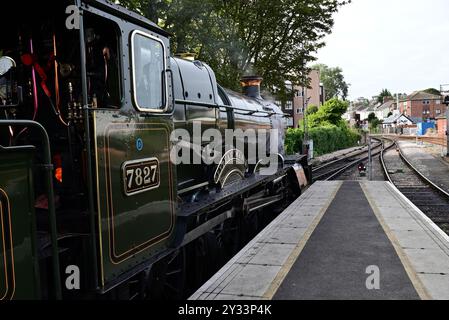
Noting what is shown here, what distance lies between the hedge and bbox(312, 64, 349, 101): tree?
66.8 meters

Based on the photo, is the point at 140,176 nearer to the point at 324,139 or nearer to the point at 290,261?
the point at 290,261

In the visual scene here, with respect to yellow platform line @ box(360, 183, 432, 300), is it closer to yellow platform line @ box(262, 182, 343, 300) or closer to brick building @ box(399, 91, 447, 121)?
yellow platform line @ box(262, 182, 343, 300)

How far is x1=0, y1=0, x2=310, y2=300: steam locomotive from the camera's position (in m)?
2.75

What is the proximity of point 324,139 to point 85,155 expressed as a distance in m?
36.2

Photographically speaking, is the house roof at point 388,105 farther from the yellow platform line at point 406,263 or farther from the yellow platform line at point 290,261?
the yellow platform line at point 290,261

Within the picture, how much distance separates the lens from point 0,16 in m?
3.75

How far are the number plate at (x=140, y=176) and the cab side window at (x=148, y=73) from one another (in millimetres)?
551

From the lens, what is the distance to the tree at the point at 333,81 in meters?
115

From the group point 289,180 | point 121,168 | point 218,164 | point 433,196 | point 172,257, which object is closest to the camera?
point 121,168

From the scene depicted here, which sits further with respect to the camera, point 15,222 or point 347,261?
point 347,261

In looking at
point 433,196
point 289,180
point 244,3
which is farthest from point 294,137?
point 289,180

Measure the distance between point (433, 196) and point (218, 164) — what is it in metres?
10.5

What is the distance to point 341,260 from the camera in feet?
19.2

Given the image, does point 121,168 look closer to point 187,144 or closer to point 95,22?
point 95,22
